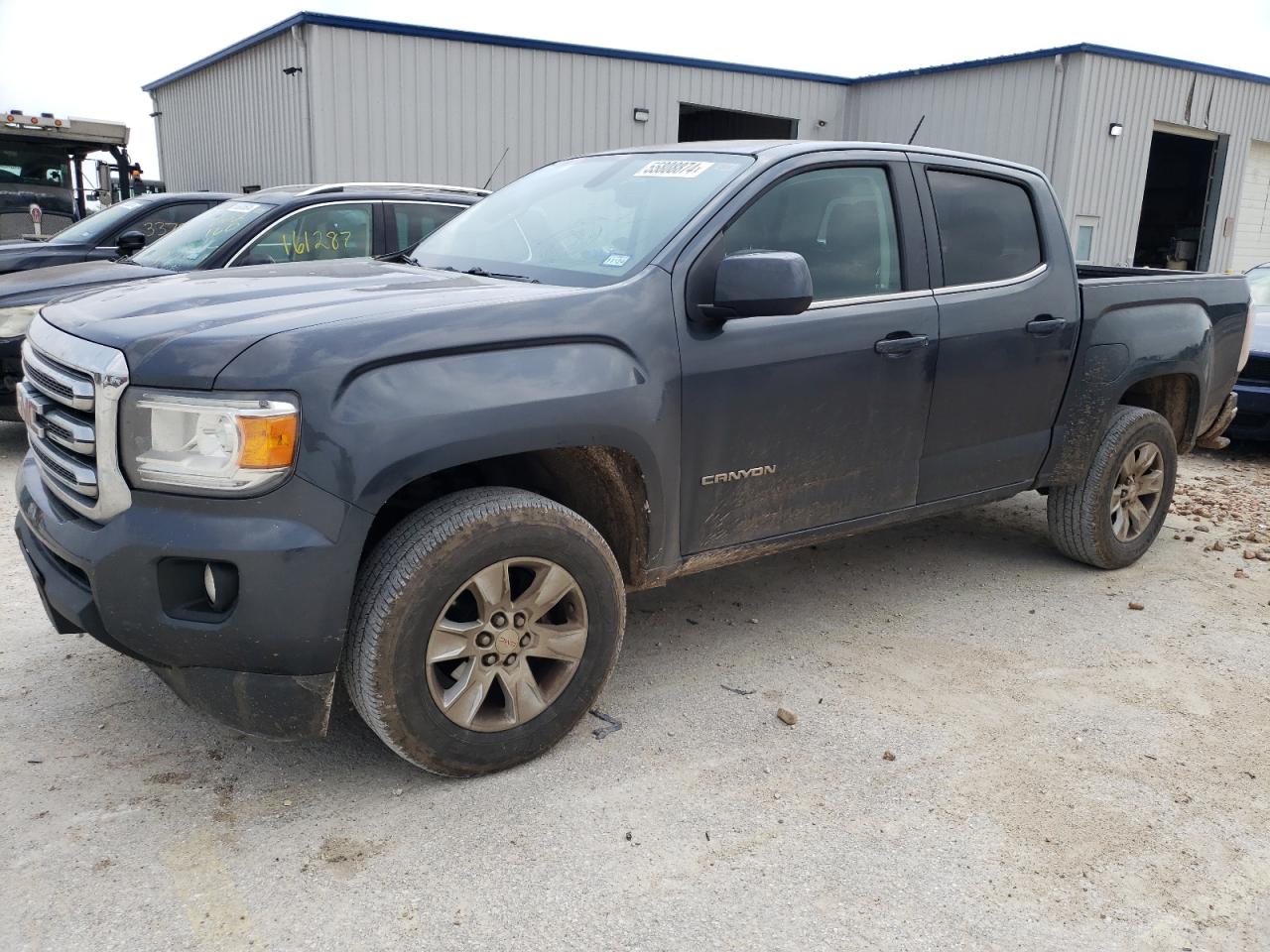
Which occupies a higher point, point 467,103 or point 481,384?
point 467,103

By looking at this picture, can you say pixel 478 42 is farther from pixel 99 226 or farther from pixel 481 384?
pixel 481 384

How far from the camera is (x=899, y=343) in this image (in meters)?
3.80

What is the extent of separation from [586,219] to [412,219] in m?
3.95

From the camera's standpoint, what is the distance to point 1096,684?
152 inches

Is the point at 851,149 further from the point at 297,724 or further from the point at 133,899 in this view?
the point at 133,899

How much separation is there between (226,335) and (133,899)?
139cm

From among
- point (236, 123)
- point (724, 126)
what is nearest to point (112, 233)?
point (236, 123)

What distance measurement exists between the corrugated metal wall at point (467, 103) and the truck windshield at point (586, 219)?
10.4 m

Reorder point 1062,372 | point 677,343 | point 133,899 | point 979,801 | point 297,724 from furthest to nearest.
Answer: point 1062,372, point 677,343, point 979,801, point 297,724, point 133,899

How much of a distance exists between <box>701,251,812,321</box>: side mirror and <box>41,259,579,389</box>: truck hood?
46 centimetres

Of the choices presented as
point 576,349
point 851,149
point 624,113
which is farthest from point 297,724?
point 624,113

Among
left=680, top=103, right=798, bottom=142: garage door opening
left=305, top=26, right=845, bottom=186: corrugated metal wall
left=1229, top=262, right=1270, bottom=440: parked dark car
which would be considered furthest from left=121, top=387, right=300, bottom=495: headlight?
left=680, top=103, right=798, bottom=142: garage door opening

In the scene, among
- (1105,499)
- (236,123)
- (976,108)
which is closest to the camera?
(1105,499)

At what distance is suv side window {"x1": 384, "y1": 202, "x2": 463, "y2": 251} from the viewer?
7230 millimetres
